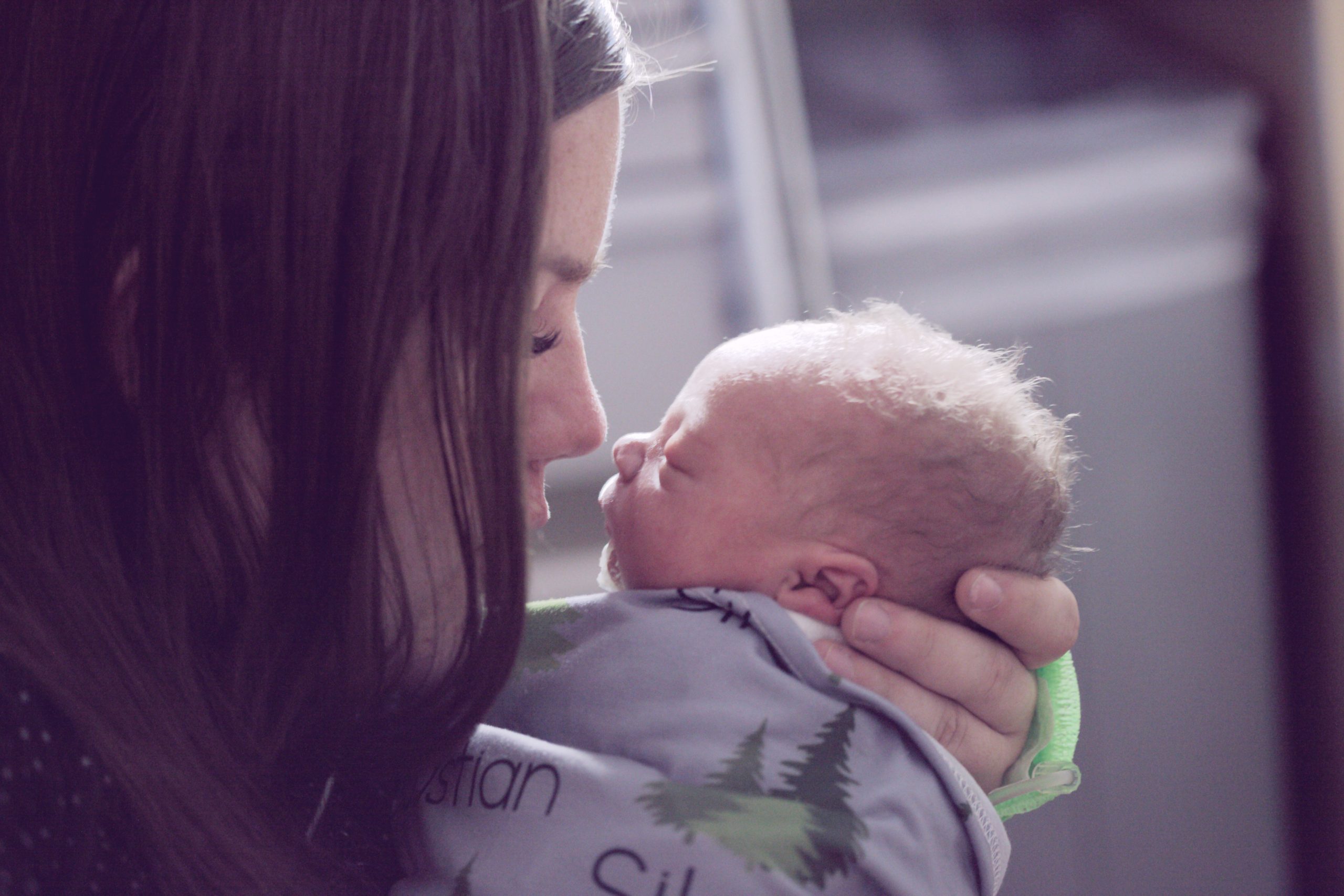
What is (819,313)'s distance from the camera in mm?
1870

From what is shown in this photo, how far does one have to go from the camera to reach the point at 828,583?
32.9 inches

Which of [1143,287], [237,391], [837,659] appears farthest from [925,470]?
[1143,287]

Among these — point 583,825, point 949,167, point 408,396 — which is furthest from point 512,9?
point 949,167

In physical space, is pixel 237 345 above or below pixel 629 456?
above

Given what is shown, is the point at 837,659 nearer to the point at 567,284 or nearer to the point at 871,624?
the point at 871,624

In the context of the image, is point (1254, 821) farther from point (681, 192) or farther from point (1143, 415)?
point (681, 192)

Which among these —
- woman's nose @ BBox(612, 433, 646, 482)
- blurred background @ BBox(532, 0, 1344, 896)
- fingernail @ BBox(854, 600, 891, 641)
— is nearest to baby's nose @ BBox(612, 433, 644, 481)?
woman's nose @ BBox(612, 433, 646, 482)

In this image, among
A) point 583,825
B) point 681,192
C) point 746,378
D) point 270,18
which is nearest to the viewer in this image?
point 270,18

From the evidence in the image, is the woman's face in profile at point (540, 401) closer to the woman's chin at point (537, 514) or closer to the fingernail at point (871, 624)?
the woman's chin at point (537, 514)

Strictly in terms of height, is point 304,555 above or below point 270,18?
below

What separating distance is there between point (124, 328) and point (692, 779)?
1.55 feet

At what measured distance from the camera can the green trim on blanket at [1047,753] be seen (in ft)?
2.74

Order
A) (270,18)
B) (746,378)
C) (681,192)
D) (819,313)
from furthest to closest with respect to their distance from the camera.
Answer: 1. (681,192)
2. (819,313)
3. (746,378)
4. (270,18)

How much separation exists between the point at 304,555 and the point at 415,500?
0.08m
